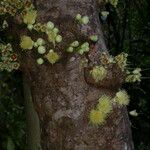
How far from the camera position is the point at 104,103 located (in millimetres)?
933

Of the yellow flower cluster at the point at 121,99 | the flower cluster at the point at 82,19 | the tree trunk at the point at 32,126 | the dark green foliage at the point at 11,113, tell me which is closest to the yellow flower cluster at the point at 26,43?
the flower cluster at the point at 82,19

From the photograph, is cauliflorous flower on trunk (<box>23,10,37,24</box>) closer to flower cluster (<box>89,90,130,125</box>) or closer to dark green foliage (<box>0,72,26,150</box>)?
flower cluster (<box>89,90,130,125</box>)

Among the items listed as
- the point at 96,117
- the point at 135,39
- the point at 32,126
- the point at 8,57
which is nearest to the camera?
the point at 96,117

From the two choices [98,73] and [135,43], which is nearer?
[98,73]

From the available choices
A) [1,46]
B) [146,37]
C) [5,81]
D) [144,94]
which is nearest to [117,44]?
[146,37]

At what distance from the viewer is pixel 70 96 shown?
940 millimetres

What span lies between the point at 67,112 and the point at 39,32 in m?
0.22

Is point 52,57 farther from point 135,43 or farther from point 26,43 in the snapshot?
point 135,43

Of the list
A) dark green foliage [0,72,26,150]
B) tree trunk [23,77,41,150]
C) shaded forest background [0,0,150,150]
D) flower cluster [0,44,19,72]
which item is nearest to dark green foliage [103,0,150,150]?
shaded forest background [0,0,150,150]

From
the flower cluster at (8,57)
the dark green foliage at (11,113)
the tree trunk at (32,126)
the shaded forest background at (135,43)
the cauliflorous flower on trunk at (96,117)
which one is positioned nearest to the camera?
the cauliflorous flower on trunk at (96,117)

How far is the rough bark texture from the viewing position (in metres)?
0.94

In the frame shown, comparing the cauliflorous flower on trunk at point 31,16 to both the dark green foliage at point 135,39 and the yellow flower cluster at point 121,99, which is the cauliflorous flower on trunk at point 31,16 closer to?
the yellow flower cluster at point 121,99

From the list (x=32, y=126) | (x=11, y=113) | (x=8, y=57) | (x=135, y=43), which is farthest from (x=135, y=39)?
(x=8, y=57)

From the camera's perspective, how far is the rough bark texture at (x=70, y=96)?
94cm
